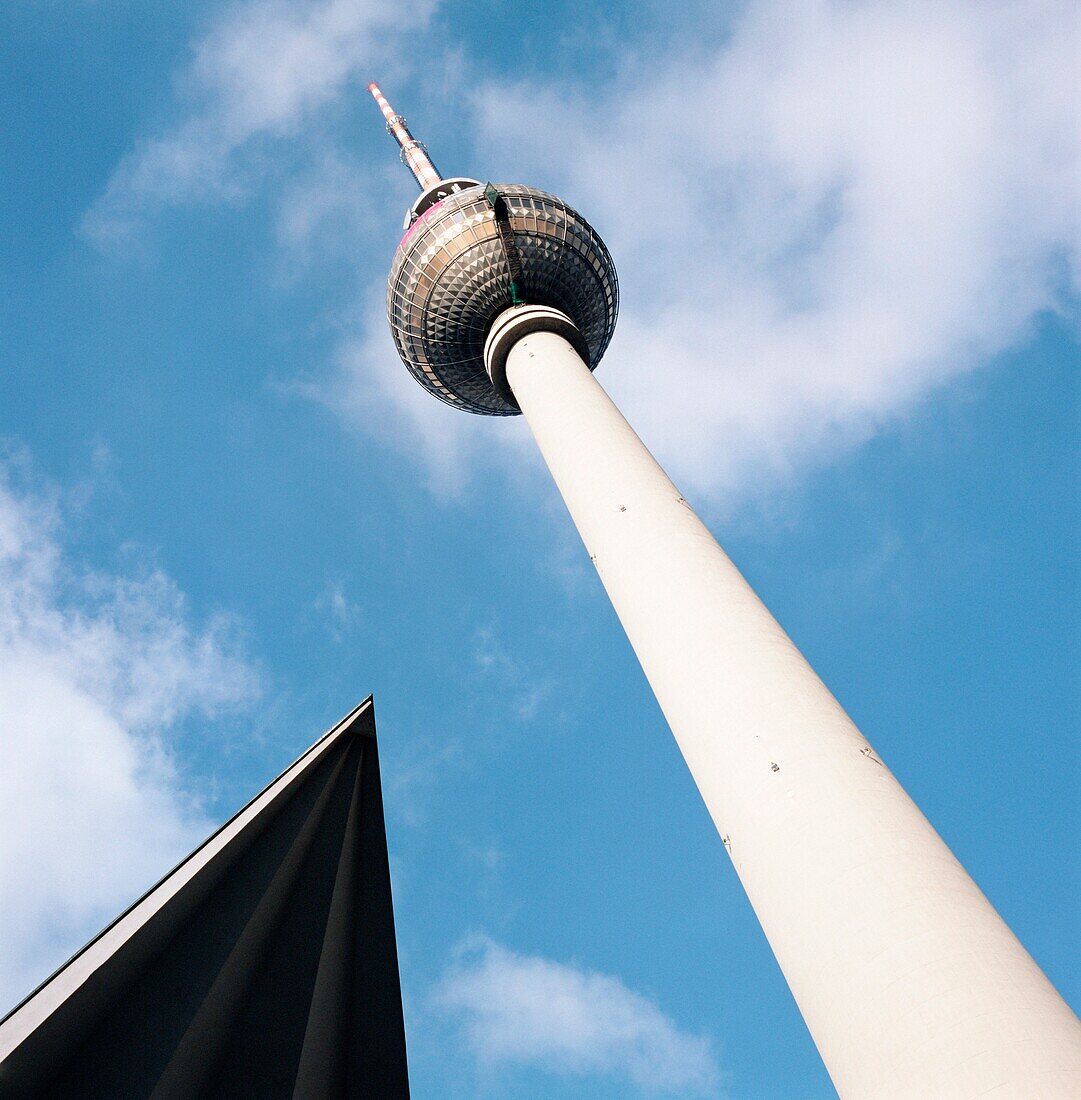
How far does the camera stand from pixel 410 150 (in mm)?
59375

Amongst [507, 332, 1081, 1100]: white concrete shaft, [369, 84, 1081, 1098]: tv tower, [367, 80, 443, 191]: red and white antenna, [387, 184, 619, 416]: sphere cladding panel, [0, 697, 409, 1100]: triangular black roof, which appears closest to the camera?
[0, 697, 409, 1100]: triangular black roof

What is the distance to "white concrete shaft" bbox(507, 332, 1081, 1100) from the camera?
10703mm

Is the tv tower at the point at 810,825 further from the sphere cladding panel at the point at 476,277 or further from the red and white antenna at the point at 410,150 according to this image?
the red and white antenna at the point at 410,150

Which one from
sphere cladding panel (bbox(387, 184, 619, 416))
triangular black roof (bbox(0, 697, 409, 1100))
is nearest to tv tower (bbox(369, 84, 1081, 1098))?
triangular black roof (bbox(0, 697, 409, 1100))

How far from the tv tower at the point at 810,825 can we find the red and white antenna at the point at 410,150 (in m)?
31.2

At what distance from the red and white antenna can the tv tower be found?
3125cm

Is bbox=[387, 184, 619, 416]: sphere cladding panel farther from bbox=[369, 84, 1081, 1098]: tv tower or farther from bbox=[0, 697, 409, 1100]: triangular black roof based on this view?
bbox=[0, 697, 409, 1100]: triangular black roof

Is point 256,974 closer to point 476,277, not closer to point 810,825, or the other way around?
point 810,825

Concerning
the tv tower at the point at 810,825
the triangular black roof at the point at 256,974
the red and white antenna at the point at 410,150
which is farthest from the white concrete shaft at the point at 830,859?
the red and white antenna at the point at 410,150

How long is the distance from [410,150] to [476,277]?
89.5 feet

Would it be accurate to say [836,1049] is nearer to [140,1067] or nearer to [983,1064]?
[983,1064]

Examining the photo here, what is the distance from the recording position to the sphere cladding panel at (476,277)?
38.5 m

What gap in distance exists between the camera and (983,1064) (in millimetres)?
10219

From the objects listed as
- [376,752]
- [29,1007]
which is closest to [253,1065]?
[29,1007]
